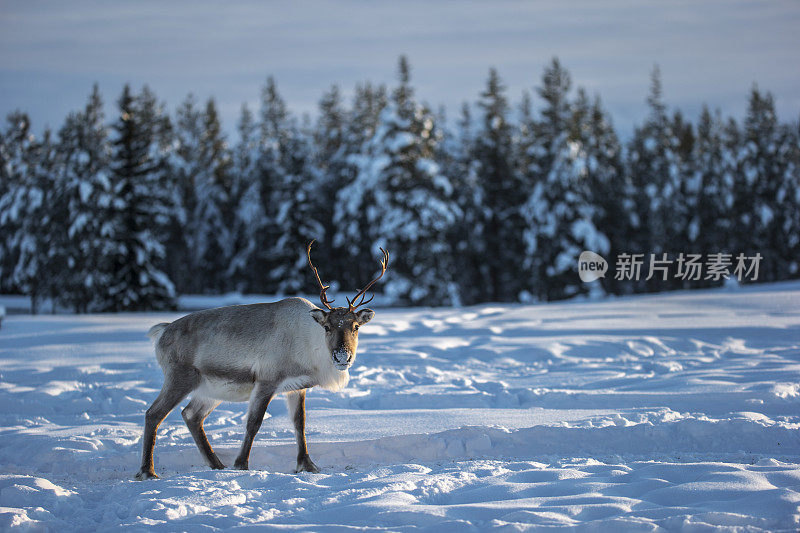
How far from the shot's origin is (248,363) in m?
6.62

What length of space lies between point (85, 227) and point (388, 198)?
1202 centimetres

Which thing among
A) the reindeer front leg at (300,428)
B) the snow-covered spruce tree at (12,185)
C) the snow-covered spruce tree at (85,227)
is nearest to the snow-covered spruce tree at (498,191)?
the snow-covered spruce tree at (85,227)

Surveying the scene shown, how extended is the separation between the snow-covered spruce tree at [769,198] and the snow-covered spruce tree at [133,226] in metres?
32.5

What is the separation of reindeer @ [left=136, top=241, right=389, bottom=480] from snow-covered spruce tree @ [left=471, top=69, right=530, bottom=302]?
32.3 metres

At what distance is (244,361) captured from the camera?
6.63 meters

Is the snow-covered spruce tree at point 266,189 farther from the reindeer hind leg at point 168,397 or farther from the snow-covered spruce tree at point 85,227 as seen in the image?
the reindeer hind leg at point 168,397

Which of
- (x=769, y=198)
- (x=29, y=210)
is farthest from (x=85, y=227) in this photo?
(x=769, y=198)

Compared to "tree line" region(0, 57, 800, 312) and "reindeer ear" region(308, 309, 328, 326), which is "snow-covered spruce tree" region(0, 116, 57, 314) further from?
"reindeer ear" region(308, 309, 328, 326)

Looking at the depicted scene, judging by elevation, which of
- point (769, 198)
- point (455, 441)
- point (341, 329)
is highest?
point (769, 198)

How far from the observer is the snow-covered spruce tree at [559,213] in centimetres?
3278

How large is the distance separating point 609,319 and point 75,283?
20.5 metres

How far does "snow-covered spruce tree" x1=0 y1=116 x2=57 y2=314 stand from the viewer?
31.7 metres

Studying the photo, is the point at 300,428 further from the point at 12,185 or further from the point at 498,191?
the point at 12,185

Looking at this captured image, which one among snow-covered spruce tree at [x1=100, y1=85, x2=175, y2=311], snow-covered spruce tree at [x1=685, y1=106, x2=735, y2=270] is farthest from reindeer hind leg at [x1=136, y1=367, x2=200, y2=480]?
snow-covered spruce tree at [x1=685, y1=106, x2=735, y2=270]
